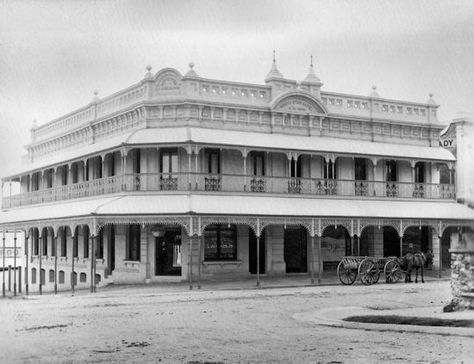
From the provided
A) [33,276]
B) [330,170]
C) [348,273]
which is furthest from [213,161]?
[33,276]

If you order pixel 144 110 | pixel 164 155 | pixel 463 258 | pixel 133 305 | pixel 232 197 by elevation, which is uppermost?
pixel 144 110

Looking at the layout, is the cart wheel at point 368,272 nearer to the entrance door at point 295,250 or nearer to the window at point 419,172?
the entrance door at point 295,250

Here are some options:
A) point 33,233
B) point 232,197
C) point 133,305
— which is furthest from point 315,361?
point 33,233

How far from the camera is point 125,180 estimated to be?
27.3 m

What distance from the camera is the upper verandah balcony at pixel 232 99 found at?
2794 centimetres

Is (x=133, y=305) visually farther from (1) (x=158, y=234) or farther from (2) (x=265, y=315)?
(1) (x=158, y=234)

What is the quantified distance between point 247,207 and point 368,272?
15.9ft

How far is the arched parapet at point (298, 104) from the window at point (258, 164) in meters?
2.00

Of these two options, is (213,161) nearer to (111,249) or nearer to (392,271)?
(111,249)

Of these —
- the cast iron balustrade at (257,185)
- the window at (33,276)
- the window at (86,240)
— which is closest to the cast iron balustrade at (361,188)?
the cast iron balustrade at (257,185)

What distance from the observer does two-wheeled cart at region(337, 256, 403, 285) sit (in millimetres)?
25344

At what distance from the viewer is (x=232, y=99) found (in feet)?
94.7

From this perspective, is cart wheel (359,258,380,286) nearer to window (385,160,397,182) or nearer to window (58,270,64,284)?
window (385,160,397,182)

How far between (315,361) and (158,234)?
691 inches
